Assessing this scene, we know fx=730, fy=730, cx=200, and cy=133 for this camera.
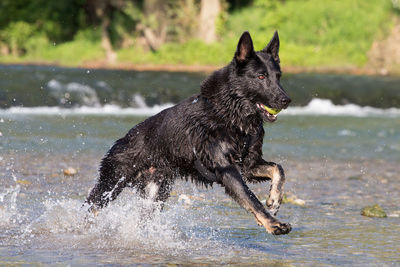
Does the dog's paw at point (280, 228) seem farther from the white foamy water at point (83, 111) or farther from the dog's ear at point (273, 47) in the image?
the white foamy water at point (83, 111)

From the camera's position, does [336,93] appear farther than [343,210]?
Yes

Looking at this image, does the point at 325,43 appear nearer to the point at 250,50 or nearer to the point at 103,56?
the point at 103,56

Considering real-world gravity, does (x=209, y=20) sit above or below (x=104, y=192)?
below

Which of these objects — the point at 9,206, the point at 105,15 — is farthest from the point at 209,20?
the point at 9,206

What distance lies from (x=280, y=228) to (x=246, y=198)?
0.50 metres

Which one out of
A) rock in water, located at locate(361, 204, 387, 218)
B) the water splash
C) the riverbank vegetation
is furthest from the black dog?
the riverbank vegetation

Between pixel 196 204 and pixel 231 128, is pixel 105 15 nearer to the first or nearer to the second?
pixel 196 204

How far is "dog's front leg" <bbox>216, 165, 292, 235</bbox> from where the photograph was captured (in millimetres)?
6227

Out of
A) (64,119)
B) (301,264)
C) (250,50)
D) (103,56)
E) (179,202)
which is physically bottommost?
(103,56)

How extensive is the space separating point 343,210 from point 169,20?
35.3 m

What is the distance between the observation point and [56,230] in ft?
24.1

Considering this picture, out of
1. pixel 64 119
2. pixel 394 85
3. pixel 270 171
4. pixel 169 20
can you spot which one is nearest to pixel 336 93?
pixel 394 85

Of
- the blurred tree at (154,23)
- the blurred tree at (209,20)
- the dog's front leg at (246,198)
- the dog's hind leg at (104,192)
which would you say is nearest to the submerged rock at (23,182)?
the dog's hind leg at (104,192)

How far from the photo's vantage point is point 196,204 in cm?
890
